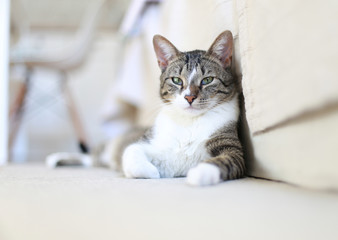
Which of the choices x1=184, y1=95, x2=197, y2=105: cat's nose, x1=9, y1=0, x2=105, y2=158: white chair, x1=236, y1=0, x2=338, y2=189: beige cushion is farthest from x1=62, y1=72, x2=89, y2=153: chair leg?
x1=236, y1=0, x2=338, y2=189: beige cushion

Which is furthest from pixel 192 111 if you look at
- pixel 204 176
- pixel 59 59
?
pixel 59 59

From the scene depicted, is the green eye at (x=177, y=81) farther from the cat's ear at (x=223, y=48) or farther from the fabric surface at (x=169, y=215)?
the fabric surface at (x=169, y=215)

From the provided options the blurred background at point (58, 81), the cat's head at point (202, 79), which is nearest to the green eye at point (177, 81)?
the cat's head at point (202, 79)

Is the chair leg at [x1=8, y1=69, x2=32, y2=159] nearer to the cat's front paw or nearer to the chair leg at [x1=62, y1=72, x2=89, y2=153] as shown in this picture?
the chair leg at [x1=62, y1=72, x2=89, y2=153]

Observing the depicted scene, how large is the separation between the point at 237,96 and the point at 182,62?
24cm

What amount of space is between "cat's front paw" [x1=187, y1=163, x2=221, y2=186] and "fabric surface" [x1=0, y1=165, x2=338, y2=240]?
0.07m

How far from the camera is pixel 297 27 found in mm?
746

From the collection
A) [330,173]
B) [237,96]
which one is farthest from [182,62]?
[330,173]

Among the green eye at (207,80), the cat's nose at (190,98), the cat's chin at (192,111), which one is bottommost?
the cat's chin at (192,111)

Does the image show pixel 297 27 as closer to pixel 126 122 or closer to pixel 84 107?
pixel 126 122

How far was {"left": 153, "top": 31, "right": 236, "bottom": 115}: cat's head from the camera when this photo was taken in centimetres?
116

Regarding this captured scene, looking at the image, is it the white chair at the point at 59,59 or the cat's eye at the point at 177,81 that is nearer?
the cat's eye at the point at 177,81

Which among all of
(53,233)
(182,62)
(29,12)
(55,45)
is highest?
(29,12)

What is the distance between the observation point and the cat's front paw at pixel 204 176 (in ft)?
2.62
